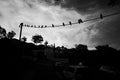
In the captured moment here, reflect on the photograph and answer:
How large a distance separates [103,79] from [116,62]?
1887 centimetres

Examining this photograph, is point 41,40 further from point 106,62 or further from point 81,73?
point 81,73

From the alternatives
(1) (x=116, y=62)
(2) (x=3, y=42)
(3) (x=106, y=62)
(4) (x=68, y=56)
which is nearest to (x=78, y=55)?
(4) (x=68, y=56)

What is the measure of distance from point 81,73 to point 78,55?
22825 mm

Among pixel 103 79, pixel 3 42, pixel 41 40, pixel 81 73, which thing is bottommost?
pixel 103 79

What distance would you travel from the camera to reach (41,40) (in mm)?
86938

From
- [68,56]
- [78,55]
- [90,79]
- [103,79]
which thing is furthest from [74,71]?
[68,56]

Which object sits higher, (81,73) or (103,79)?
(81,73)

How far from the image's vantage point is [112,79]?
1186 cm

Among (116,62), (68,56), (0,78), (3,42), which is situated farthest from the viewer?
(68,56)

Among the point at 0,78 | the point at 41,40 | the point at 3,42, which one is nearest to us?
the point at 0,78

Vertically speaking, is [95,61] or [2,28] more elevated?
[2,28]

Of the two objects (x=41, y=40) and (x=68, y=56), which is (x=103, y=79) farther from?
(x=41, y=40)

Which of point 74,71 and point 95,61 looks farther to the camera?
point 95,61

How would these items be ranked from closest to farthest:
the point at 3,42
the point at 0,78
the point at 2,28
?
the point at 0,78, the point at 3,42, the point at 2,28
